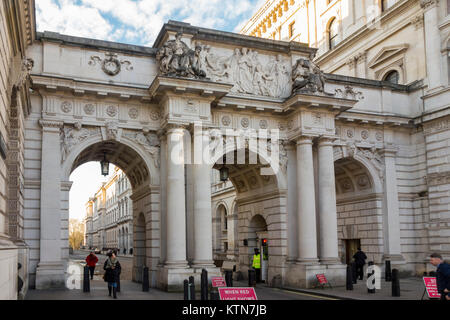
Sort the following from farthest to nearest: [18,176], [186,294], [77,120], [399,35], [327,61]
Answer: [327,61] → [399,35] → [77,120] → [18,176] → [186,294]

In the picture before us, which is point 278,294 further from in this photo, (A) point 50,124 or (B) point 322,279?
(A) point 50,124

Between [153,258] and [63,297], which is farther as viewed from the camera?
[153,258]

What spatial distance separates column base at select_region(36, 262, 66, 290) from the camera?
17.8 m

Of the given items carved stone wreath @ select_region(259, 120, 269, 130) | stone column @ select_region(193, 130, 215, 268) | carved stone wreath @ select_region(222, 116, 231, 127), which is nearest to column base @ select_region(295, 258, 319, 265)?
stone column @ select_region(193, 130, 215, 268)

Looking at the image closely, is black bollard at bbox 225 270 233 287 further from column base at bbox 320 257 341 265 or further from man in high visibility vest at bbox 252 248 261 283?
man in high visibility vest at bbox 252 248 261 283

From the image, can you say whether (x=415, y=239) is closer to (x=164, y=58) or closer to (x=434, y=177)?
(x=434, y=177)

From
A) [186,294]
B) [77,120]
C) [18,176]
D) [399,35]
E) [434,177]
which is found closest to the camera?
[186,294]

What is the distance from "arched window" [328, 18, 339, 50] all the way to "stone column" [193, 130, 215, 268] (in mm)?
18232

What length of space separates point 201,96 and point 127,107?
297cm

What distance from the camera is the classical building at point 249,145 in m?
19.0

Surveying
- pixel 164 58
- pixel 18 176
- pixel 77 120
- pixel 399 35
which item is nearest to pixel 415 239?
pixel 399 35

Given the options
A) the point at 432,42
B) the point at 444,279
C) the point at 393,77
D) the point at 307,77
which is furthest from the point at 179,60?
the point at 393,77

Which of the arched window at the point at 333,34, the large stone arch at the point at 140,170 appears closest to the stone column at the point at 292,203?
the large stone arch at the point at 140,170

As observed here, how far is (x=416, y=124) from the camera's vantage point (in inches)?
1014
